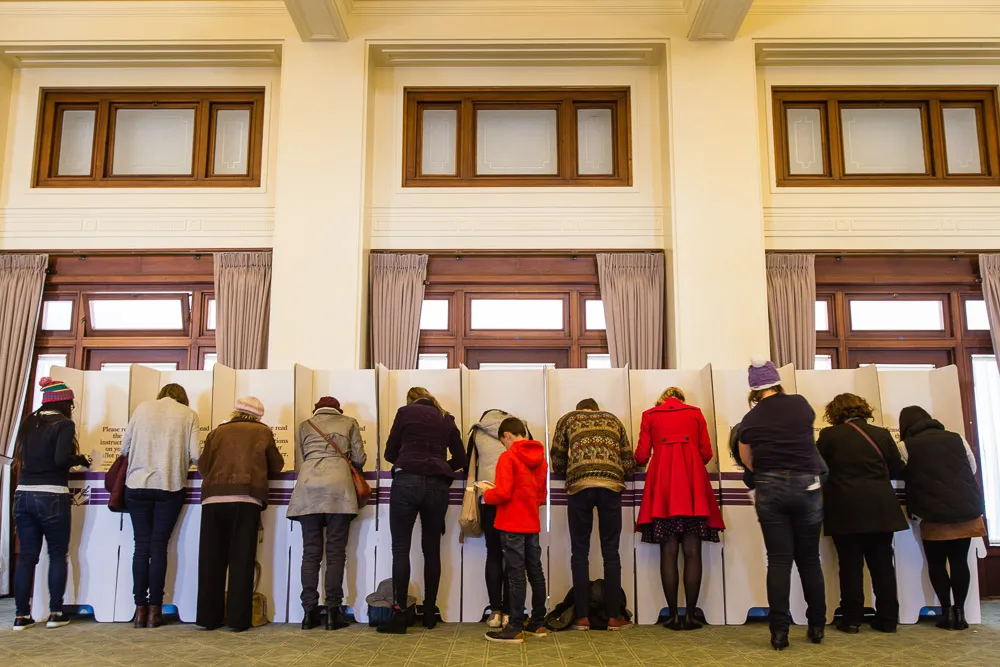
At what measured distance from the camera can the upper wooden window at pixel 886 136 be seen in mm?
7699

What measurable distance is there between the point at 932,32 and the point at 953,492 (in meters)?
4.56

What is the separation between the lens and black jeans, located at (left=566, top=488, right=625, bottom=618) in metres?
5.14

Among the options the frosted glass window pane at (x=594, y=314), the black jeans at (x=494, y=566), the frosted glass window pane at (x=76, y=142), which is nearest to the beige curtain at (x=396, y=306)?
the frosted glass window pane at (x=594, y=314)

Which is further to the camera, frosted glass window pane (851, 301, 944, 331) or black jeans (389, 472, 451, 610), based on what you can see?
frosted glass window pane (851, 301, 944, 331)

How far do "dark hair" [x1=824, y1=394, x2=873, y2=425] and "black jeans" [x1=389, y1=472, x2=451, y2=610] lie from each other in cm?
248

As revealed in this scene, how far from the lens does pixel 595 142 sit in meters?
7.91

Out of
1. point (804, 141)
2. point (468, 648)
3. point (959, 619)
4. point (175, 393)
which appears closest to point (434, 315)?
point (175, 393)

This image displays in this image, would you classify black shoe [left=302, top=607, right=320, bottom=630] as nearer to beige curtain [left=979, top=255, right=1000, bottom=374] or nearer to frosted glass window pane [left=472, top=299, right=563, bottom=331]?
frosted glass window pane [left=472, top=299, right=563, bottom=331]

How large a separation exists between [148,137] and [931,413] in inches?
285

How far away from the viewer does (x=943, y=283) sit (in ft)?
24.7

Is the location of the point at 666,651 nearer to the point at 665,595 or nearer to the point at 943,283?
the point at 665,595

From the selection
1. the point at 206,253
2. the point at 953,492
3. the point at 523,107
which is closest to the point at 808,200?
the point at 523,107

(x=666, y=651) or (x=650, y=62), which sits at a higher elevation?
(x=650, y=62)

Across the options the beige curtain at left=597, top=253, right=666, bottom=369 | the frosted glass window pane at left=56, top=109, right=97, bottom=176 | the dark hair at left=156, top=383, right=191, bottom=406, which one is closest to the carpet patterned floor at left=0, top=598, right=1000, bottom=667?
the dark hair at left=156, top=383, right=191, bottom=406
